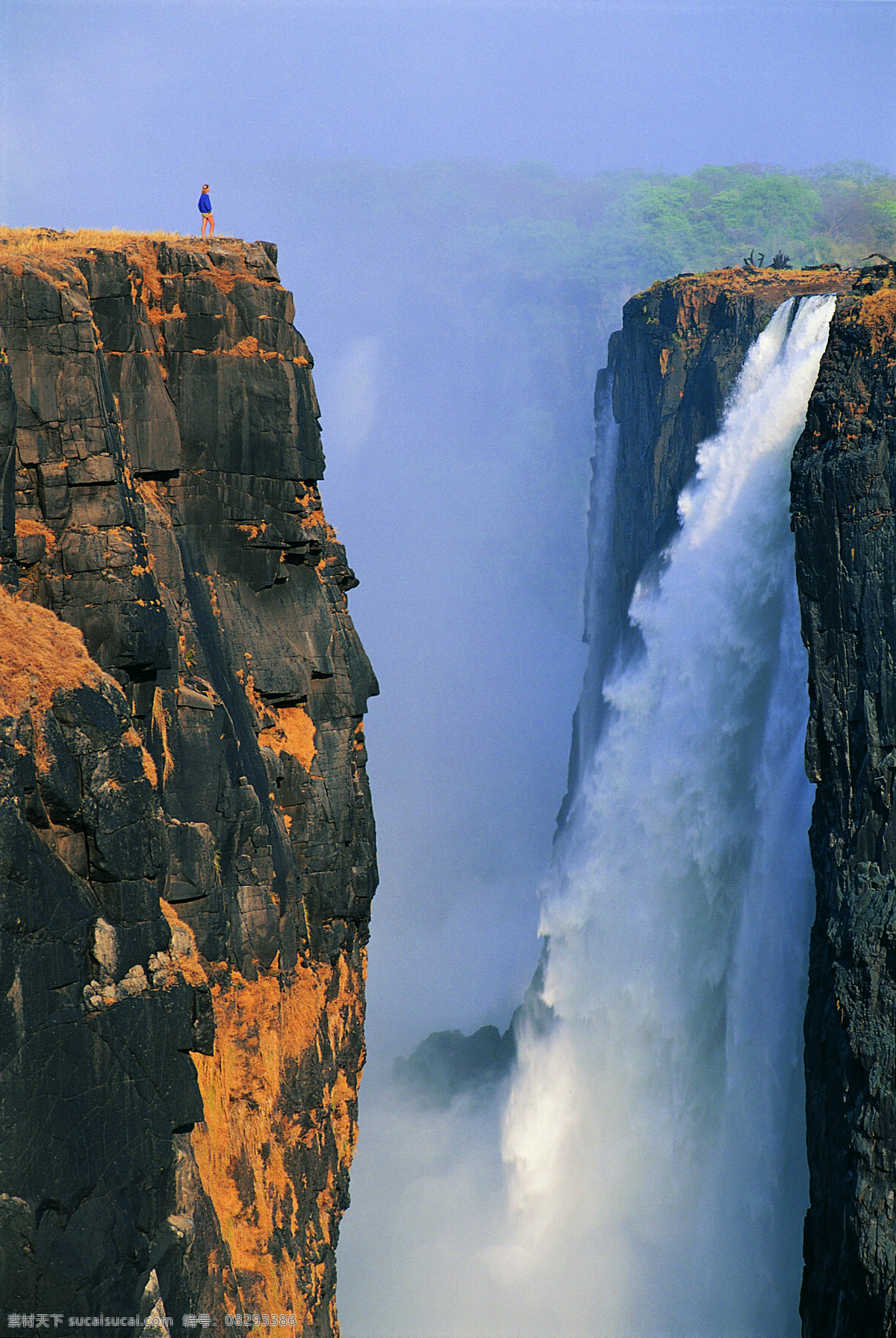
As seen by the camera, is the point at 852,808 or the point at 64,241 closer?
the point at 64,241

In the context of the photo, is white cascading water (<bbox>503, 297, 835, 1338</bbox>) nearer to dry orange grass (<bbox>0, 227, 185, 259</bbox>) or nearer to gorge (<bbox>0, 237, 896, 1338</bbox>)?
gorge (<bbox>0, 237, 896, 1338</bbox>)

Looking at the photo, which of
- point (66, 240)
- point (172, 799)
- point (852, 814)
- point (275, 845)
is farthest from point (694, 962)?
point (66, 240)

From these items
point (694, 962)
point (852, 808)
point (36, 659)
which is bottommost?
point (36, 659)

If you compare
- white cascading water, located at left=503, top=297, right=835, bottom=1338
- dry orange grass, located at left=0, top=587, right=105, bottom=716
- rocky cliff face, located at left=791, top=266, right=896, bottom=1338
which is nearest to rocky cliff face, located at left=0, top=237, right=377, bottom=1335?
dry orange grass, located at left=0, top=587, right=105, bottom=716

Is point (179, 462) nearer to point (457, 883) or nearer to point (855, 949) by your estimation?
point (855, 949)

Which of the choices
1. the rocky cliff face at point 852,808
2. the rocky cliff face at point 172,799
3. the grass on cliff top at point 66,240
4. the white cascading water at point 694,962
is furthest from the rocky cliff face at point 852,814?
the grass on cliff top at point 66,240

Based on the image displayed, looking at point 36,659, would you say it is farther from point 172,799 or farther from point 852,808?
point 852,808

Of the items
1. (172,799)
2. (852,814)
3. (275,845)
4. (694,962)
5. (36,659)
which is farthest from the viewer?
(694,962)

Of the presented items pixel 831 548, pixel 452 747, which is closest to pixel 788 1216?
pixel 831 548
